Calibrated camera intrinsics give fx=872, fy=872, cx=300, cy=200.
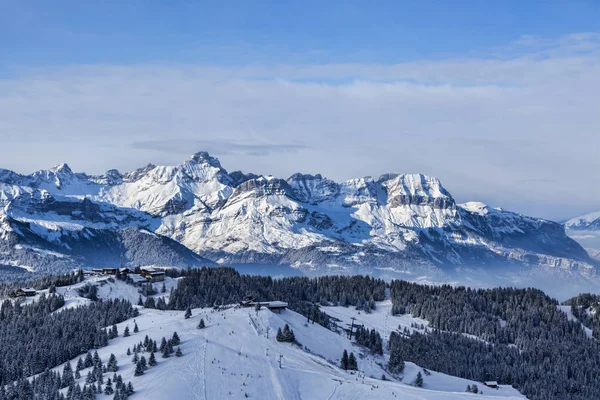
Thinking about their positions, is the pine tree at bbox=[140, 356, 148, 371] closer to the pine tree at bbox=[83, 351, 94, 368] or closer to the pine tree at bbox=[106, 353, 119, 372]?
the pine tree at bbox=[106, 353, 119, 372]

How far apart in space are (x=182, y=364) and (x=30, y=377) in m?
34.3

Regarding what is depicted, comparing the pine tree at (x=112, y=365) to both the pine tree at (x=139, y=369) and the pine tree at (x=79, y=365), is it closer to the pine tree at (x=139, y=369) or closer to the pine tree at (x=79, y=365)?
the pine tree at (x=139, y=369)

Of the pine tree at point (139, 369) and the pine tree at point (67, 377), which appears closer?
the pine tree at point (67, 377)

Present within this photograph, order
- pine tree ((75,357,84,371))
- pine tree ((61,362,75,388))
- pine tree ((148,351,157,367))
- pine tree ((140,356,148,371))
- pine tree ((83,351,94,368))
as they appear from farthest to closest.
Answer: pine tree ((83,351,94,368)), pine tree ((75,357,84,371)), pine tree ((148,351,157,367)), pine tree ((140,356,148,371)), pine tree ((61,362,75,388))

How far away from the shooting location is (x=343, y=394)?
181 m

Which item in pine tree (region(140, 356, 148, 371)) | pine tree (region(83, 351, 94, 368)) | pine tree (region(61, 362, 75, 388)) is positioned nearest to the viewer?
pine tree (region(61, 362, 75, 388))

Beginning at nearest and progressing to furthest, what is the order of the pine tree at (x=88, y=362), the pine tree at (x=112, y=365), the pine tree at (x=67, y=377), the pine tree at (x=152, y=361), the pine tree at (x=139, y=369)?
the pine tree at (x=67, y=377), the pine tree at (x=139, y=369), the pine tree at (x=112, y=365), the pine tree at (x=152, y=361), the pine tree at (x=88, y=362)

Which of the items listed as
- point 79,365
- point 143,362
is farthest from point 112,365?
point 79,365

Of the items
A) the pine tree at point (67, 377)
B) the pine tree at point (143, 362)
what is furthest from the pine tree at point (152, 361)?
the pine tree at point (67, 377)

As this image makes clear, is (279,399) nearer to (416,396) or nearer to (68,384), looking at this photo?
(416,396)

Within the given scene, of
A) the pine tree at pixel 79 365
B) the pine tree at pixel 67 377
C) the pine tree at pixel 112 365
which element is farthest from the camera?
the pine tree at pixel 79 365

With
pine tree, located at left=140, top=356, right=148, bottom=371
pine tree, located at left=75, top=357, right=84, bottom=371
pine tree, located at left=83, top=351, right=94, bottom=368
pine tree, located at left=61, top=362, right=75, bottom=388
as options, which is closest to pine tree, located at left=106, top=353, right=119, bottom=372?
pine tree, located at left=140, top=356, right=148, bottom=371

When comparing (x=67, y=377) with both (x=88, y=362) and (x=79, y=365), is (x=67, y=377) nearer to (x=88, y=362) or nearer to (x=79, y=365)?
(x=79, y=365)

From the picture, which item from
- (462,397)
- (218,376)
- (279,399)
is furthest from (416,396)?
(218,376)
